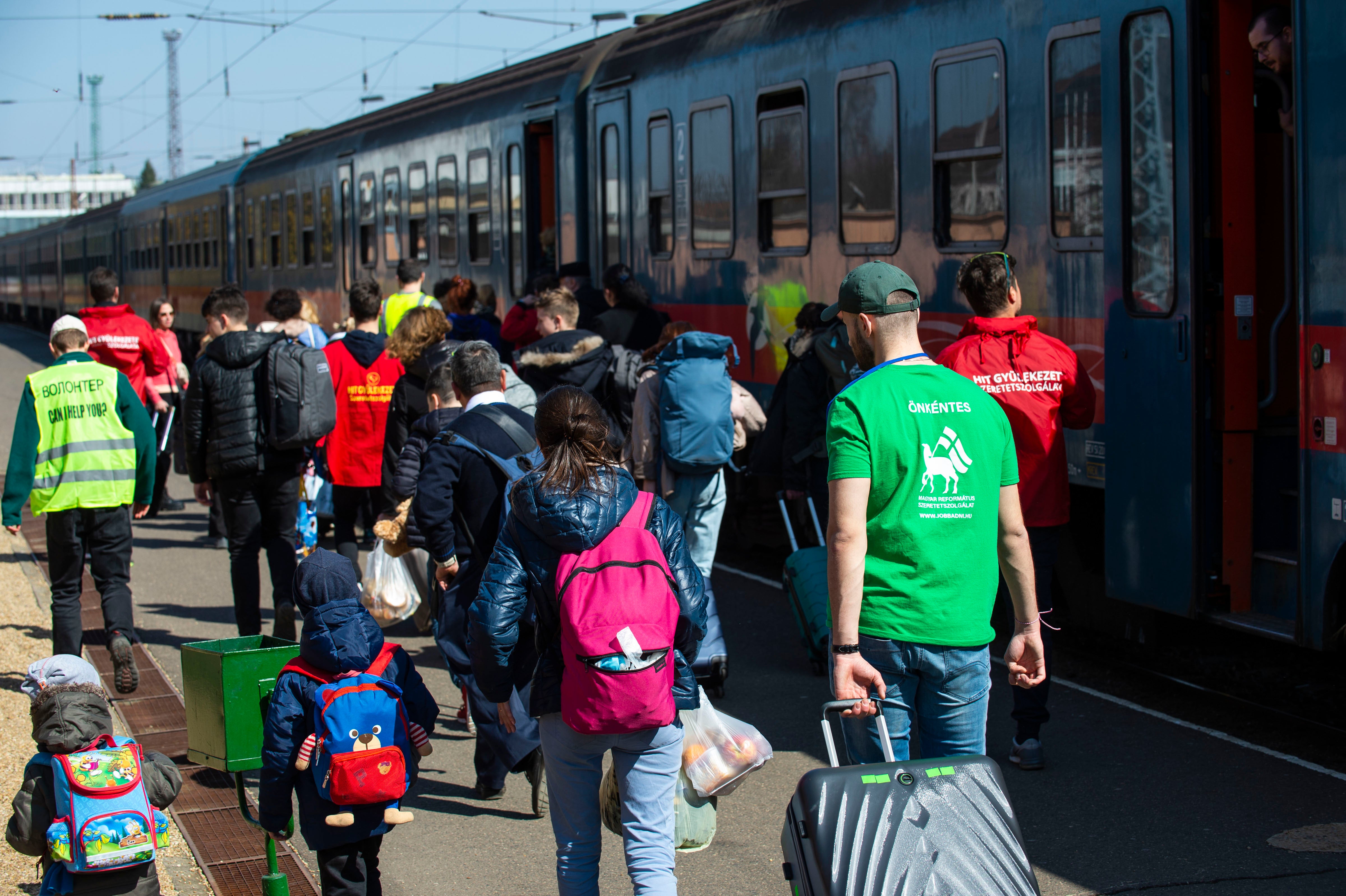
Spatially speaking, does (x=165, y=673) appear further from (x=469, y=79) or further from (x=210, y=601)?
→ (x=469, y=79)

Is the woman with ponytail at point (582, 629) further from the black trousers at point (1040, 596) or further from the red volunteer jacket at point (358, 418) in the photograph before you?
the red volunteer jacket at point (358, 418)

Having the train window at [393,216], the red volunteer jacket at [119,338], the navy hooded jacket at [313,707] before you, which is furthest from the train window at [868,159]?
the train window at [393,216]

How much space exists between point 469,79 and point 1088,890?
12998 millimetres

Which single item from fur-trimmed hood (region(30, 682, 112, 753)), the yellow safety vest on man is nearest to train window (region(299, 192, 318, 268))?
the yellow safety vest on man

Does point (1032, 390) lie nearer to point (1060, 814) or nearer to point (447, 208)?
point (1060, 814)

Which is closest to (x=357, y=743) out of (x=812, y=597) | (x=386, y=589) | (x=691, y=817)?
(x=691, y=817)

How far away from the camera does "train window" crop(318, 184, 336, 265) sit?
1986 centimetres

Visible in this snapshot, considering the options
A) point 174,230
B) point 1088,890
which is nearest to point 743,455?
point 1088,890

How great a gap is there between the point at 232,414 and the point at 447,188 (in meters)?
8.47

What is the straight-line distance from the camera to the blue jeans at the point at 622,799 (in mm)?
3797

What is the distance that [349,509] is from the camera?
879 cm

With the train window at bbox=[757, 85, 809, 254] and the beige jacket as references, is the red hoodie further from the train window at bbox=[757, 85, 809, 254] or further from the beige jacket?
the train window at bbox=[757, 85, 809, 254]

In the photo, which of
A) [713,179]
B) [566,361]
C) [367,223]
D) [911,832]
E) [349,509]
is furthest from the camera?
[367,223]

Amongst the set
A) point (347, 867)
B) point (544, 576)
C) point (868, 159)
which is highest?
point (868, 159)
